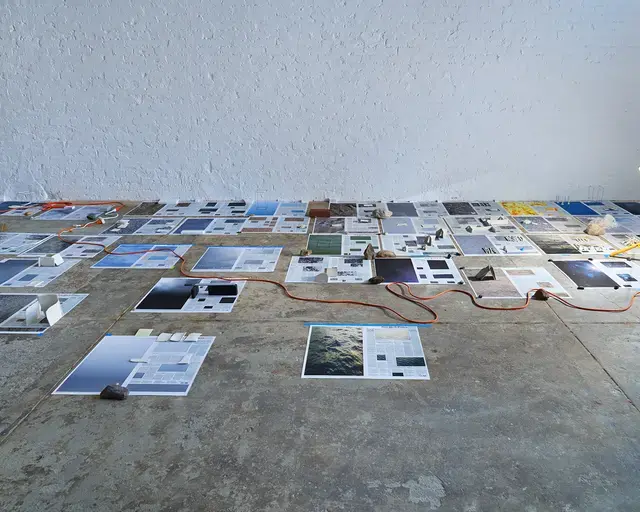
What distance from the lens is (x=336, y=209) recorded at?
16.1 ft

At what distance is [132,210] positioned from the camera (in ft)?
16.6

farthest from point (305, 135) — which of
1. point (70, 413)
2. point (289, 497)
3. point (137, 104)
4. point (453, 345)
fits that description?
point (289, 497)

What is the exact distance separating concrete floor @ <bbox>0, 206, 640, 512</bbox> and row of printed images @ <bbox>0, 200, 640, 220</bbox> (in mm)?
1951

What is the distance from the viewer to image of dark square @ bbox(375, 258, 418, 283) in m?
3.50

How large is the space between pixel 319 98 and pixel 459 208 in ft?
5.69

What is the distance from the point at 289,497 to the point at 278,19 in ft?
13.3

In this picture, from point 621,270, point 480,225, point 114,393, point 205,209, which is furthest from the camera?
point 205,209

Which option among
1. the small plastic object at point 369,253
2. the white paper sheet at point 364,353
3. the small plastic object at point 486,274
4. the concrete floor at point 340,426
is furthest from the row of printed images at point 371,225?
the white paper sheet at point 364,353

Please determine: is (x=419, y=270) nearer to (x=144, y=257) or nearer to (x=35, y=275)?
(x=144, y=257)

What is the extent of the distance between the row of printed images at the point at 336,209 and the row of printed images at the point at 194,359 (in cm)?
213

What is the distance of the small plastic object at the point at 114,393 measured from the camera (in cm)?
237

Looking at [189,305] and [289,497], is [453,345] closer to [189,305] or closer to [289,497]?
[289,497]

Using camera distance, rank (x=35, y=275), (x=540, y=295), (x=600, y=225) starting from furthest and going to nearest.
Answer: (x=600, y=225)
(x=35, y=275)
(x=540, y=295)

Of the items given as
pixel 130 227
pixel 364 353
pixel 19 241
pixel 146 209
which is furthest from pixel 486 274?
pixel 19 241
